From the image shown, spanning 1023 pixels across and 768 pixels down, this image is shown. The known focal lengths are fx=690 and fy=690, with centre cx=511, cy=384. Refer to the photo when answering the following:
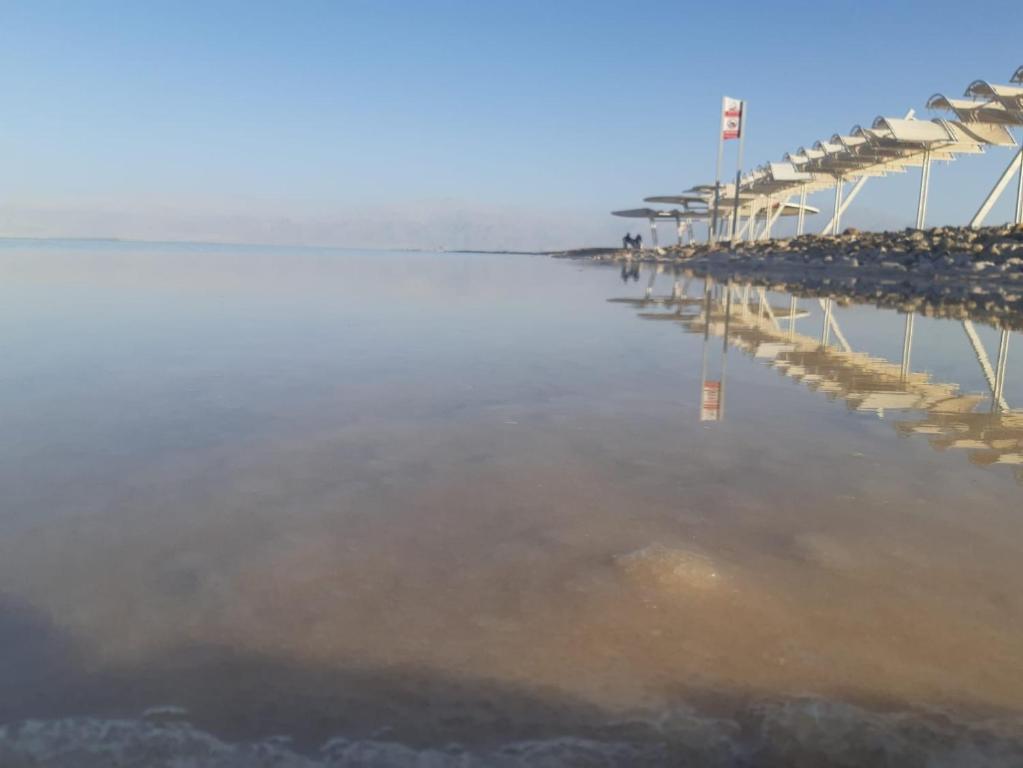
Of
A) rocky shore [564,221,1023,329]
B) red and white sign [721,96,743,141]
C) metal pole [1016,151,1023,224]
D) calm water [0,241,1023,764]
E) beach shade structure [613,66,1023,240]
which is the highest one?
red and white sign [721,96,743,141]

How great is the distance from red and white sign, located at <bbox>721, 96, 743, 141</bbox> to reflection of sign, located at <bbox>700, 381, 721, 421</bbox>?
26.6m

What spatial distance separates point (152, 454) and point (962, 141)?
75.9ft

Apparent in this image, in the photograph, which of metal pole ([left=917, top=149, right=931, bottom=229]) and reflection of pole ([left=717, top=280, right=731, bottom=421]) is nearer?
reflection of pole ([left=717, top=280, right=731, bottom=421])

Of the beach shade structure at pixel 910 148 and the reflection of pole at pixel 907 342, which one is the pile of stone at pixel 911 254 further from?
the reflection of pole at pixel 907 342

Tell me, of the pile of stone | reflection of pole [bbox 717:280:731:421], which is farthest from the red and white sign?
reflection of pole [bbox 717:280:731:421]

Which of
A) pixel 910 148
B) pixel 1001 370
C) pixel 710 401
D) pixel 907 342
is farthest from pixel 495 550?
pixel 910 148

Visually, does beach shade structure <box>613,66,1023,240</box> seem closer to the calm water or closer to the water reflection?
the water reflection

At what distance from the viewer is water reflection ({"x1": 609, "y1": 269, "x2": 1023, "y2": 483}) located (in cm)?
297

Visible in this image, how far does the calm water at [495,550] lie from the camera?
47.5 inches

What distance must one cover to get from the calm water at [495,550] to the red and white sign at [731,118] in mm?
26093

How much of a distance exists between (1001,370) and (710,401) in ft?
8.19

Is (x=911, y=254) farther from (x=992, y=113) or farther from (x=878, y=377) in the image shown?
(x=878, y=377)

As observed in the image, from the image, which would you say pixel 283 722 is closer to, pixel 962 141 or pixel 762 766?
pixel 762 766

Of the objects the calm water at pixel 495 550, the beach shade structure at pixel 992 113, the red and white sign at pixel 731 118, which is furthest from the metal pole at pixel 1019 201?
the calm water at pixel 495 550
